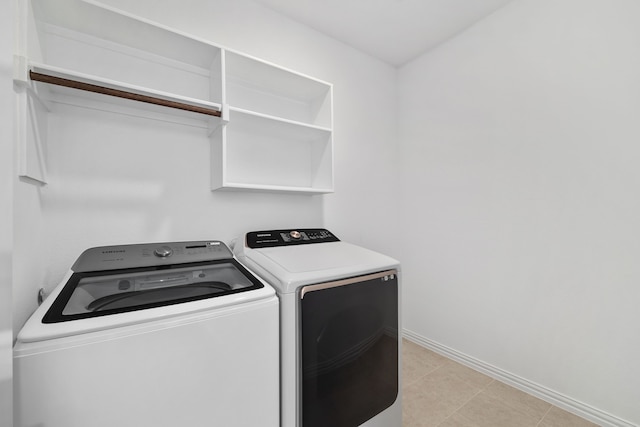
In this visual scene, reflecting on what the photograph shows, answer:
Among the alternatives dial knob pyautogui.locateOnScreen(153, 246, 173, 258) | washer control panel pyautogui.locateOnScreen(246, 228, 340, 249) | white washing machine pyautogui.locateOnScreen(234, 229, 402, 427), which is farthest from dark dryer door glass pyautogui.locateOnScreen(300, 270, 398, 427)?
dial knob pyautogui.locateOnScreen(153, 246, 173, 258)

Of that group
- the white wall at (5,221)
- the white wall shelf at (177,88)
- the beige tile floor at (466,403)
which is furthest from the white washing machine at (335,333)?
the white wall at (5,221)

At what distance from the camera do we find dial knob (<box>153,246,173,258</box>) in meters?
1.23

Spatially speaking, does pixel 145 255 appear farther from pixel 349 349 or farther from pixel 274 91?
pixel 274 91

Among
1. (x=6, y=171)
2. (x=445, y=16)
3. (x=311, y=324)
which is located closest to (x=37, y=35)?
(x=6, y=171)

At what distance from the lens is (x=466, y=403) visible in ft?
5.50

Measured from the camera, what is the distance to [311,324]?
111cm

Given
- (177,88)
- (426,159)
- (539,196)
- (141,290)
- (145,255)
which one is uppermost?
(177,88)

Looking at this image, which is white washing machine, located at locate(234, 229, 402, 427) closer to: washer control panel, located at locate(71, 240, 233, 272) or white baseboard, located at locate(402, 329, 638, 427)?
washer control panel, located at locate(71, 240, 233, 272)

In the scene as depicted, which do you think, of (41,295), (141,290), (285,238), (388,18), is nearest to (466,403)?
(285,238)

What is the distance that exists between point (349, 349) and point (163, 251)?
3.32ft

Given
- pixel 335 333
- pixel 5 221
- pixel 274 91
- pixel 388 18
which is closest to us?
pixel 5 221

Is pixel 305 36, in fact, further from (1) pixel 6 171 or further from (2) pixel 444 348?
(2) pixel 444 348

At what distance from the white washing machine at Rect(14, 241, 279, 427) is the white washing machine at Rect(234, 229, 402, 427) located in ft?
0.27

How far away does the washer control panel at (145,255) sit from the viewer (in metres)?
1.12
